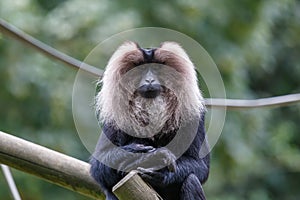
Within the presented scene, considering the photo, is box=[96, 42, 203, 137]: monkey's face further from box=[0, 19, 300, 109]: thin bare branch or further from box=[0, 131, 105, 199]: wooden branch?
box=[0, 19, 300, 109]: thin bare branch

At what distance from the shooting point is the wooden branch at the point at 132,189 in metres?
2.08

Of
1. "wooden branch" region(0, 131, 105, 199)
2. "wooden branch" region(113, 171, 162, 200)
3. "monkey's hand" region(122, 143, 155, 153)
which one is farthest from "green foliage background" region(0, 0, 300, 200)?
"wooden branch" region(113, 171, 162, 200)

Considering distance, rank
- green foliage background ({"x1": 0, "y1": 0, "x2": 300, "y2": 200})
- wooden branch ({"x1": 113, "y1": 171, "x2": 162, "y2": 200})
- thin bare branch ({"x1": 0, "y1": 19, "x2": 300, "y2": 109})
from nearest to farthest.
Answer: wooden branch ({"x1": 113, "y1": 171, "x2": 162, "y2": 200}), thin bare branch ({"x1": 0, "y1": 19, "x2": 300, "y2": 109}), green foliage background ({"x1": 0, "y1": 0, "x2": 300, "y2": 200})

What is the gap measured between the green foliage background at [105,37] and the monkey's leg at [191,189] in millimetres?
2504

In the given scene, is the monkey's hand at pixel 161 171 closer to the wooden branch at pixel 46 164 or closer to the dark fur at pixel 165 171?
the dark fur at pixel 165 171

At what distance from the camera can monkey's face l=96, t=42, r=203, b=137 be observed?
7.57 ft

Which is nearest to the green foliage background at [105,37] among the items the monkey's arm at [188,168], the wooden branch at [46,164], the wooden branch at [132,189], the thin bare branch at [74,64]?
the thin bare branch at [74,64]

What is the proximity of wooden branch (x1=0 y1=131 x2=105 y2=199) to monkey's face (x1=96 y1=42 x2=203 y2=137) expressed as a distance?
1.22 ft

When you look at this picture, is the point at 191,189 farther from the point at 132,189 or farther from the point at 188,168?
the point at 132,189

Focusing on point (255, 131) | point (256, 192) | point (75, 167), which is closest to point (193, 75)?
point (75, 167)

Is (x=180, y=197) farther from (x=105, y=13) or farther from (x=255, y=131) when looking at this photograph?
(x=255, y=131)

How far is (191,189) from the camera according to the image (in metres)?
2.35

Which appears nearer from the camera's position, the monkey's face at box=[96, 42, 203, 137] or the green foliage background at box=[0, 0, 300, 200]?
the monkey's face at box=[96, 42, 203, 137]

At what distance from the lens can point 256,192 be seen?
648 centimetres
